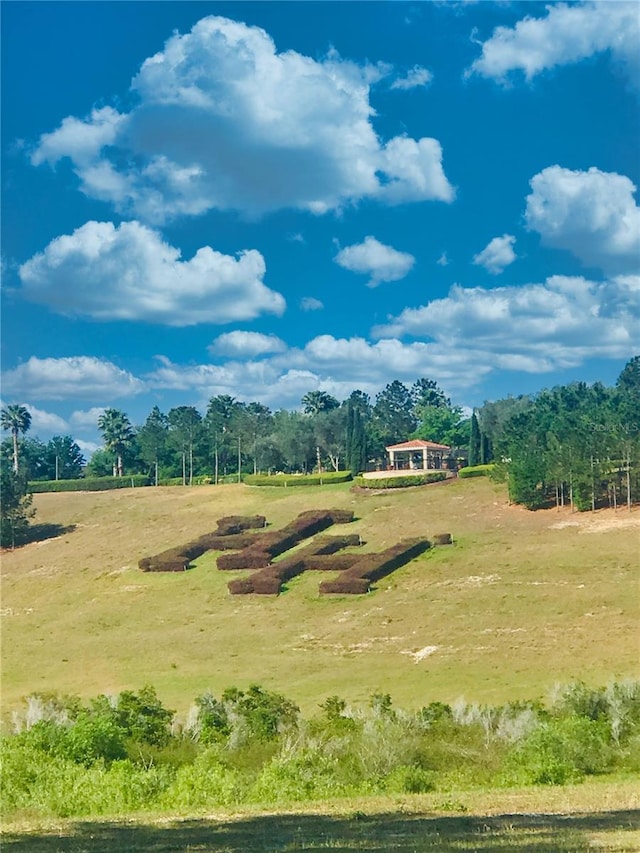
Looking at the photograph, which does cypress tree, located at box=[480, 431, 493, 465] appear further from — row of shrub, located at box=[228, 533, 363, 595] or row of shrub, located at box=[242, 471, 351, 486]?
row of shrub, located at box=[228, 533, 363, 595]

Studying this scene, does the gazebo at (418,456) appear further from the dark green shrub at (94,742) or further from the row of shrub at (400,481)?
the dark green shrub at (94,742)

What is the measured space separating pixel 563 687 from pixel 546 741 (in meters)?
6.57

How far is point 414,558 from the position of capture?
55781 millimetres

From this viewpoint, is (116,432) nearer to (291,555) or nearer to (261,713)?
(291,555)

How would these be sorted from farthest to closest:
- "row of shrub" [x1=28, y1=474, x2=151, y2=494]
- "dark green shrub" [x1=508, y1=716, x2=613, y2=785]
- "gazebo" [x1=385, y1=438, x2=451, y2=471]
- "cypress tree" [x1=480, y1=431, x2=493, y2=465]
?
1. "row of shrub" [x1=28, y1=474, x2=151, y2=494]
2. "gazebo" [x1=385, y1=438, x2=451, y2=471]
3. "cypress tree" [x1=480, y1=431, x2=493, y2=465]
4. "dark green shrub" [x1=508, y1=716, x2=613, y2=785]

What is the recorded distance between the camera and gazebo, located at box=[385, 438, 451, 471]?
330 feet

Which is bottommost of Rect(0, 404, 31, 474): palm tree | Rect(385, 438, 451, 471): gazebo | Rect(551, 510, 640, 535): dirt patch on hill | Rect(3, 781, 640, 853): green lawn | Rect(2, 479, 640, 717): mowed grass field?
Rect(2, 479, 640, 717): mowed grass field

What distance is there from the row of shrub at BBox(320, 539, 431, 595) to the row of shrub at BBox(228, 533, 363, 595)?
1810 millimetres

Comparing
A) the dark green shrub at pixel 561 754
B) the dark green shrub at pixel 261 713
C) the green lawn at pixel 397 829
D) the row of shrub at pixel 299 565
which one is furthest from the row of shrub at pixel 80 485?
the green lawn at pixel 397 829

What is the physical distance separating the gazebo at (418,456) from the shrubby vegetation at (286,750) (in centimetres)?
7323

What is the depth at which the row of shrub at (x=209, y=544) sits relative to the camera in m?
60.5

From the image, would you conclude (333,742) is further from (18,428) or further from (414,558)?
(18,428)

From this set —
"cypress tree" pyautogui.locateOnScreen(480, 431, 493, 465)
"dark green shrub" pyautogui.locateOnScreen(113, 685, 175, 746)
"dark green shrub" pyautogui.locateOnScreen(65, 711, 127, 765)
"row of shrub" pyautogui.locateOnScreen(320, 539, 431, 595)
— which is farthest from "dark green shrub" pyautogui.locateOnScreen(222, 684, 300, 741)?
"cypress tree" pyautogui.locateOnScreen(480, 431, 493, 465)

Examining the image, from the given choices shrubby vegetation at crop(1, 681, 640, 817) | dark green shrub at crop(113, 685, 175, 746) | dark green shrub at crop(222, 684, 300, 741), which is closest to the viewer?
shrubby vegetation at crop(1, 681, 640, 817)
